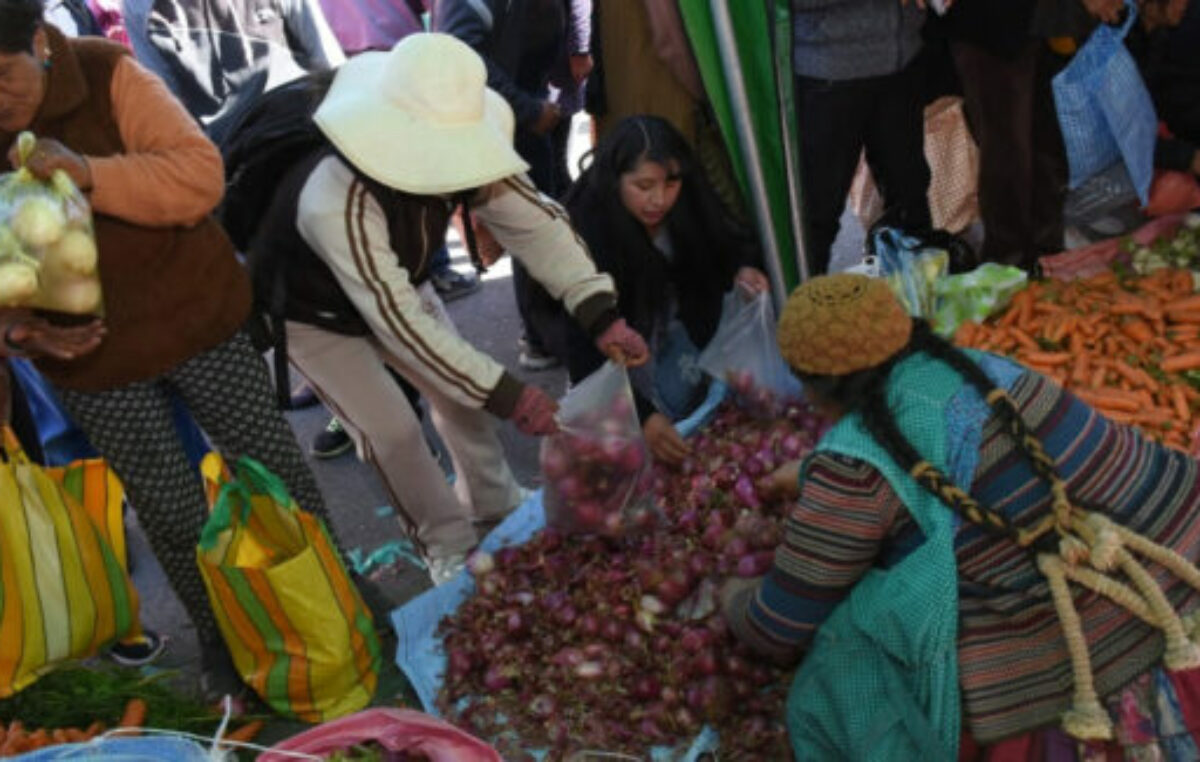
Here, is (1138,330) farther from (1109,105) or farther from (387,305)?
(387,305)

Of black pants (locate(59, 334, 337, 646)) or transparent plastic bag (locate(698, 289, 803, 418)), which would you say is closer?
black pants (locate(59, 334, 337, 646))

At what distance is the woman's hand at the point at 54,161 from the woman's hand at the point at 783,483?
1.47m

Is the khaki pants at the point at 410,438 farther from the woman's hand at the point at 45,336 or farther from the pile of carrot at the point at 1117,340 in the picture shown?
the pile of carrot at the point at 1117,340

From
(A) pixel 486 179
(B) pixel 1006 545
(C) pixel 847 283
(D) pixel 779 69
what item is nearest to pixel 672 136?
(D) pixel 779 69

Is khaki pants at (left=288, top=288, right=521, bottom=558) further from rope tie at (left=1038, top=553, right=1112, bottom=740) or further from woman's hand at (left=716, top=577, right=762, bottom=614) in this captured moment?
rope tie at (left=1038, top=553, right=1112, bottom=740)

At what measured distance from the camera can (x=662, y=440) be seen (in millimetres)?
2715

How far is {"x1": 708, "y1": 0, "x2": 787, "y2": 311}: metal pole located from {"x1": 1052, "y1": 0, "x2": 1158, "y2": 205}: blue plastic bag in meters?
0.83

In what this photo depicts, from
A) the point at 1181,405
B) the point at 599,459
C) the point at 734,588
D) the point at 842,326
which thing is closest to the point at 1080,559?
the point at 842,326

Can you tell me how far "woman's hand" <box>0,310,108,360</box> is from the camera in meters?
Answer: 1.89

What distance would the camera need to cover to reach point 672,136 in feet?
9.31

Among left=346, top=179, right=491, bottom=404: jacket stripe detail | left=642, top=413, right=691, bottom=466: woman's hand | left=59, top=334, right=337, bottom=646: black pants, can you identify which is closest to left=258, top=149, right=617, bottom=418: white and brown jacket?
left=346, top=179, right=491, bottom=404: jacket stripe detail

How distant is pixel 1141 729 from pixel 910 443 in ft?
1.89

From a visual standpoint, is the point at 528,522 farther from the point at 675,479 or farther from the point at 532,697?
the point at 532,697

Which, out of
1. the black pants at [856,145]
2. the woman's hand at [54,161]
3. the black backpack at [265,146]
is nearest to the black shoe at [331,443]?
the black backpack at [265,146]
